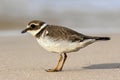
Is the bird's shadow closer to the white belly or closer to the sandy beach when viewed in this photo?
the sandy beach

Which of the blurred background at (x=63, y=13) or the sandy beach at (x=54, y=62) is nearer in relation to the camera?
the sandy beach at (x=54, y=62)

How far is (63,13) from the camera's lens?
1408cm

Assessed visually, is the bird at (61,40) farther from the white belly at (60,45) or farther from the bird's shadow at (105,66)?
the bird's shadow at (105,66)

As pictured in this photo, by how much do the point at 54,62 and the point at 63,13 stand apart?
6679mm

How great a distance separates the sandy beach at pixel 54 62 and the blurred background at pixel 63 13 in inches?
120

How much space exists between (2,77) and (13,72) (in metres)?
0.36

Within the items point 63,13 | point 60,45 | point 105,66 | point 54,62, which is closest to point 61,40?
point 60,45

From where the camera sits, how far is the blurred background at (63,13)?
13.2m

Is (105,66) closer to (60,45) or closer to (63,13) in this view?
(60,45)

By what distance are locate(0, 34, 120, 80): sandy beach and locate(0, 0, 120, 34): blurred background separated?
120 inches

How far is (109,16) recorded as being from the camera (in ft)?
45.5

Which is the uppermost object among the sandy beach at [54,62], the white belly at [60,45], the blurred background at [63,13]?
the white belly at [60,45]

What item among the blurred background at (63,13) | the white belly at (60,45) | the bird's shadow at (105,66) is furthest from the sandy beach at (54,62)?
the blurred background at (63,13)

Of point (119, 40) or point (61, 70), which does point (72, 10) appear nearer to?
point (119, 40)
